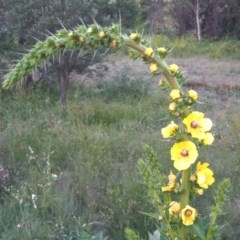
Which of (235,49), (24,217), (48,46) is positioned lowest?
(235,49)

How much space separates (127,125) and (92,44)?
5.02 meters

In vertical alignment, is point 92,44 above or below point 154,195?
above

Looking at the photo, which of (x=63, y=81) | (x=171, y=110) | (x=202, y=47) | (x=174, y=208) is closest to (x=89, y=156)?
(x=63, y=81)

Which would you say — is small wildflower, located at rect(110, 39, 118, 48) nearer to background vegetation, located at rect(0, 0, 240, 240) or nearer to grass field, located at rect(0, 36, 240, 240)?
grass field, located at rect(0, 36, 240, 240)

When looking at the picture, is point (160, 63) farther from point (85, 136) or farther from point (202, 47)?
point (202, 47)

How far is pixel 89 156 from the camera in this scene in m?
5.27

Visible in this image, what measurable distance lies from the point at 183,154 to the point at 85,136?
428cm

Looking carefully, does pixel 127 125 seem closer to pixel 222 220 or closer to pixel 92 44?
pixel 222 220

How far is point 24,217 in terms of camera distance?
3.85 m

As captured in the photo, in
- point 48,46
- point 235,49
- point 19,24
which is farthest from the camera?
point 235,49

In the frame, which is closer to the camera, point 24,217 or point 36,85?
point 24,217

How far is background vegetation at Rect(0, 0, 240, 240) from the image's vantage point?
13.5 ft

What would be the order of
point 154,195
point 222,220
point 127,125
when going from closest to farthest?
point 154,195
point 222,220
point 127,125

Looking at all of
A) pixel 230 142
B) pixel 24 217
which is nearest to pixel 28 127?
pixel 230 142
